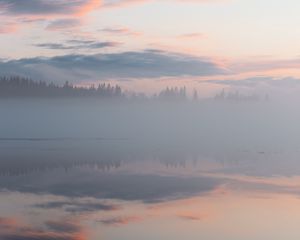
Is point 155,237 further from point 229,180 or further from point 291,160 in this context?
point 291,160

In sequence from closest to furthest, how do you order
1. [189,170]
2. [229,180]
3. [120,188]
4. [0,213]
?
[0,213]
[120,188]
[229,180]
[189,170]

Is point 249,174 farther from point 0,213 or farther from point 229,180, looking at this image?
point 0,213

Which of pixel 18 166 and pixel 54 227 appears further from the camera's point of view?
pixel 18 166

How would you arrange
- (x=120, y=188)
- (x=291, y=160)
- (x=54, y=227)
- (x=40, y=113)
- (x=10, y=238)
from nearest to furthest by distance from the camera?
1. (x=10, y=238)
2. (x=54, y=227)
3. (x=120, y=188)
4. (x=291, y=160)
5. (x=40, y=113)

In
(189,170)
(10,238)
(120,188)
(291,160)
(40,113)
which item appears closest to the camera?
(10,238)

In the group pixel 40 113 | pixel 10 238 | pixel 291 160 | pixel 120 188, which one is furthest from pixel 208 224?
pixel 40 113

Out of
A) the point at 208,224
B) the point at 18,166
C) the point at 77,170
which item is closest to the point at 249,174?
the point at 77,170

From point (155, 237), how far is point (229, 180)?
13.8 m

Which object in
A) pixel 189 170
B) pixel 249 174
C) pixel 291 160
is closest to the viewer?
pixel 249 174

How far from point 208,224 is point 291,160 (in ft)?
81.7

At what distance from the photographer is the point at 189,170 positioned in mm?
35188

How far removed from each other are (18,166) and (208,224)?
1885 centimetres

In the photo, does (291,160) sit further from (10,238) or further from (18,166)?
(10,238)

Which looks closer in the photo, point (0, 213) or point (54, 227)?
point (54, 227)
